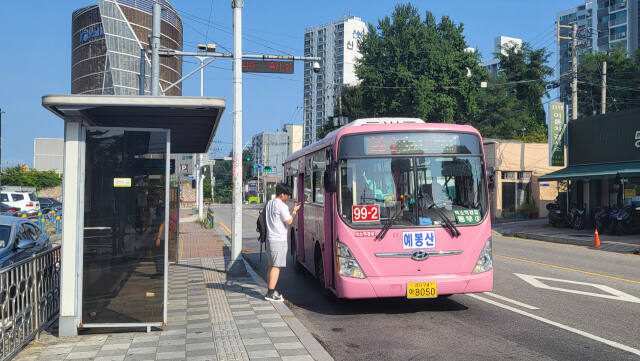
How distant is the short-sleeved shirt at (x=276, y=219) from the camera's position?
28.1 feet

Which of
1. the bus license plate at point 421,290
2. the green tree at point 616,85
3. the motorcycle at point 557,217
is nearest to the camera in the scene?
the bus license plate at point 421,290

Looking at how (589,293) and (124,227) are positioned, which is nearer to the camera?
(124,227)

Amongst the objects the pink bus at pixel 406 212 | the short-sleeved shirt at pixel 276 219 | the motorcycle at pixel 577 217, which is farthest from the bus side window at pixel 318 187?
the motorcycle at pixel 577 217

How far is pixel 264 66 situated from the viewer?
13266 millimetres

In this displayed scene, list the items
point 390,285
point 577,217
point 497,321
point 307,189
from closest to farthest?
point 497,321 < point 390,285 < point 307,189 < point 577,217

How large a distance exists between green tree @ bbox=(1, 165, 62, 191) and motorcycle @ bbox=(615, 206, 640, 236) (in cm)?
6600

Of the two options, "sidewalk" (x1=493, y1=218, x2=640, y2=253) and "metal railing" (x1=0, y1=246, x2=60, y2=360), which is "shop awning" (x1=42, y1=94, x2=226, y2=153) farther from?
"sidewalk" (x1=493, y1=218, x2=640, y2=253)

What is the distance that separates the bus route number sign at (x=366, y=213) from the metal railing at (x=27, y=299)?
163 inches

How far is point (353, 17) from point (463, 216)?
13884cm

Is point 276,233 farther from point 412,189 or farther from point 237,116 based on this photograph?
point 237,116

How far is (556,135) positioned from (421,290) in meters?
23.7

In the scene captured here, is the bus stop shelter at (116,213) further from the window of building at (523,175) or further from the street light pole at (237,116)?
the window of building at (523,175)

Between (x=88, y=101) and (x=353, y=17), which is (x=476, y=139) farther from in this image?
(x=353, y=17)

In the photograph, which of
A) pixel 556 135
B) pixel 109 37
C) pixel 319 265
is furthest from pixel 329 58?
pixel 319 265
